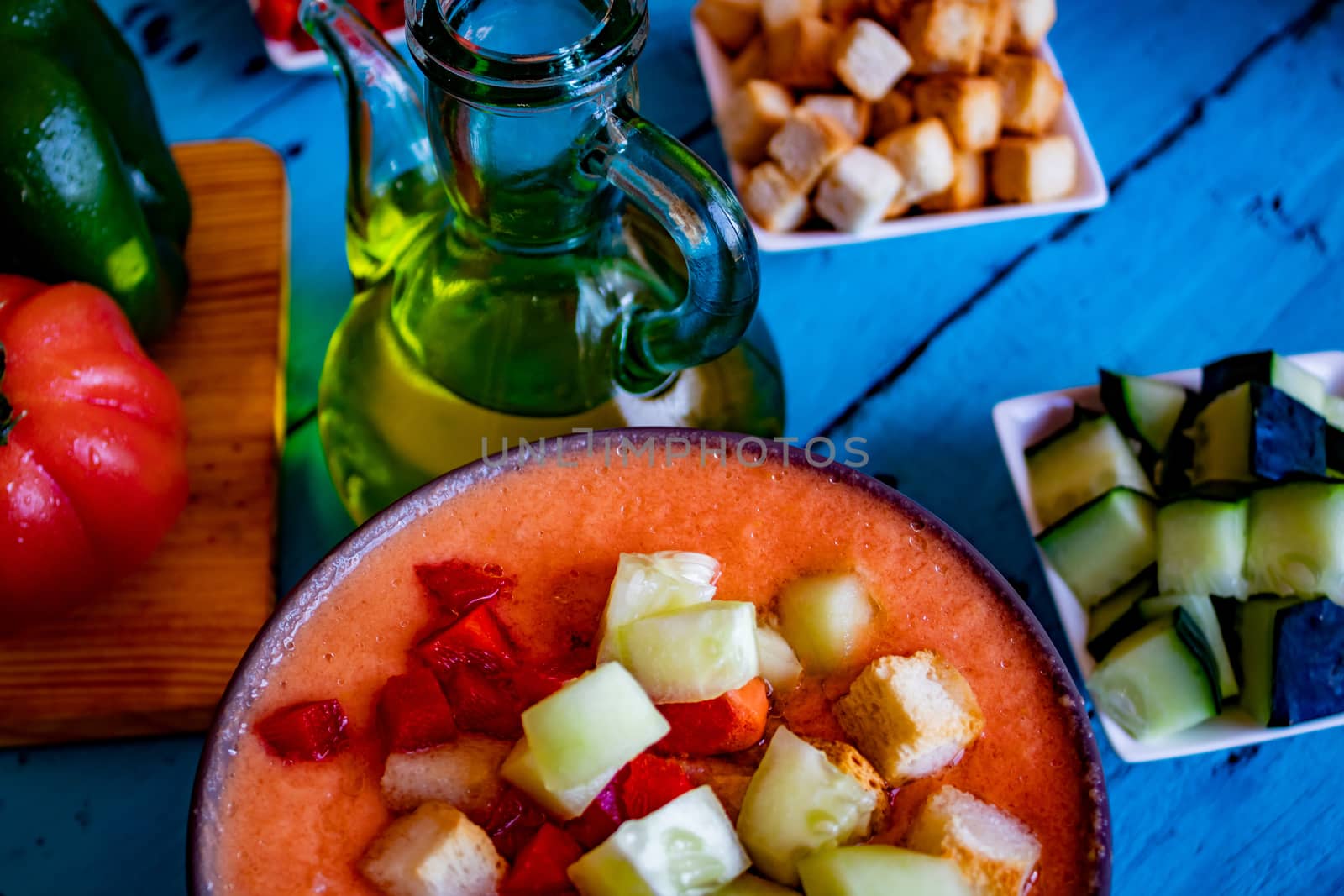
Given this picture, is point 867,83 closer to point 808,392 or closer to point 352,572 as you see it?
point 808,392

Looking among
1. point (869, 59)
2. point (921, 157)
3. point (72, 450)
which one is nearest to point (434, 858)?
point (72, 450)

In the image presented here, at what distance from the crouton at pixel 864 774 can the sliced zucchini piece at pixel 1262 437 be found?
0.64 metres

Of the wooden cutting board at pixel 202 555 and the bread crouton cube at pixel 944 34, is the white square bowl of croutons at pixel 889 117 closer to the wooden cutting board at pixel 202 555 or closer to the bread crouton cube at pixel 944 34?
the bread crouton cube at pixel 944 34

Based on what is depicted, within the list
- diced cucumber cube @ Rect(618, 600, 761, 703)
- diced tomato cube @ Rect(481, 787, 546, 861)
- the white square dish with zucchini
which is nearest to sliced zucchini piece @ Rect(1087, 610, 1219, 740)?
the white square dish with zucchini

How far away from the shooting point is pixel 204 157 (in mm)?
1435

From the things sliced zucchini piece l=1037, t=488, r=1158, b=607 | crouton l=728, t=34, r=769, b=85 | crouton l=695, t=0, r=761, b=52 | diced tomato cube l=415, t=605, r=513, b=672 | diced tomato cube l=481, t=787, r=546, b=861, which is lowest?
sliced zucchini piece l=1037, t=488, r=1158, b=607

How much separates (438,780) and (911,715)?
283mm

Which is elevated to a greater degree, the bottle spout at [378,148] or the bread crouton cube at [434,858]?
the bottle spout at [378,148]

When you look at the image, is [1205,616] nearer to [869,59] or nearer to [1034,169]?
[1034,169]

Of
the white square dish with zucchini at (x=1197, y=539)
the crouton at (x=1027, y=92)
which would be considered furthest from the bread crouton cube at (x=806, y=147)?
the white square dish with zucchini at (x=1197, y=539)

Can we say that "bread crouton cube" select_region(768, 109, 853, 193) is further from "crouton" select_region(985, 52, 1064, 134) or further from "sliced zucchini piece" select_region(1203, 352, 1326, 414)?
"sliced zucchini piece" select_region(1203, 352, 1326, 414)

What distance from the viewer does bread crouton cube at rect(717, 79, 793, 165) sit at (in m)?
1.46

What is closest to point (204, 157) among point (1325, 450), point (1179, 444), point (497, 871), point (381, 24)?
point (381, 24)

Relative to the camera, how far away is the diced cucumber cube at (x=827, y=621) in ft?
2.48
